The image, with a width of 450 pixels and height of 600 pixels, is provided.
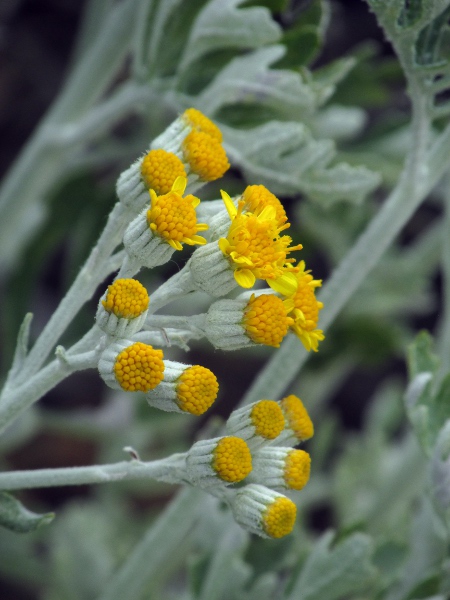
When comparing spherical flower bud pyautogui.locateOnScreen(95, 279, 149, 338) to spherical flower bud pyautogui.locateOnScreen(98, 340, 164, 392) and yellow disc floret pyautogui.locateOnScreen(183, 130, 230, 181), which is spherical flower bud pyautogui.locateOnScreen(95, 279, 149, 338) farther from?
yellow disc floret pyautogui.locateOnScreen(183, 130, 230, 181)

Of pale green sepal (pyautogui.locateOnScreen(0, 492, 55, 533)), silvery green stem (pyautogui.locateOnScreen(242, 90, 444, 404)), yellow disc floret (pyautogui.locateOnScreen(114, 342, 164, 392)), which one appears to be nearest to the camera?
yellow disc floret (pyautogui.locateOnScreen(114, 342, 164, 392))

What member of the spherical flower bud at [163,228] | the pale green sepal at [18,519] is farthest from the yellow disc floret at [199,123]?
the pale green sepal at [18,519]

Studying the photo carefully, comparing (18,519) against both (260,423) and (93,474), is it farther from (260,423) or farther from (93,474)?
(260,423)

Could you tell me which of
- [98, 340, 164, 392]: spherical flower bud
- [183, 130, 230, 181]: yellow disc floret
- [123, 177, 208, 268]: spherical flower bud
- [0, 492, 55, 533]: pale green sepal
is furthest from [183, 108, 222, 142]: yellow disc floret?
[0, 492, 55, 533]: pale green sepal

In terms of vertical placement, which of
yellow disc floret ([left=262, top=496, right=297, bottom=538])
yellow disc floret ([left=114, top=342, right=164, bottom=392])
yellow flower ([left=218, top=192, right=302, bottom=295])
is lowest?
yellow disc floret ([left=262, top=496, right=297, bottom=538])

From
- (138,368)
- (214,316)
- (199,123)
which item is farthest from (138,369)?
(199,123)

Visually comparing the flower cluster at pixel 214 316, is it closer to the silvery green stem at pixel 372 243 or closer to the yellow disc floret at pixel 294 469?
the yellow disc floret at pixel 294 469
